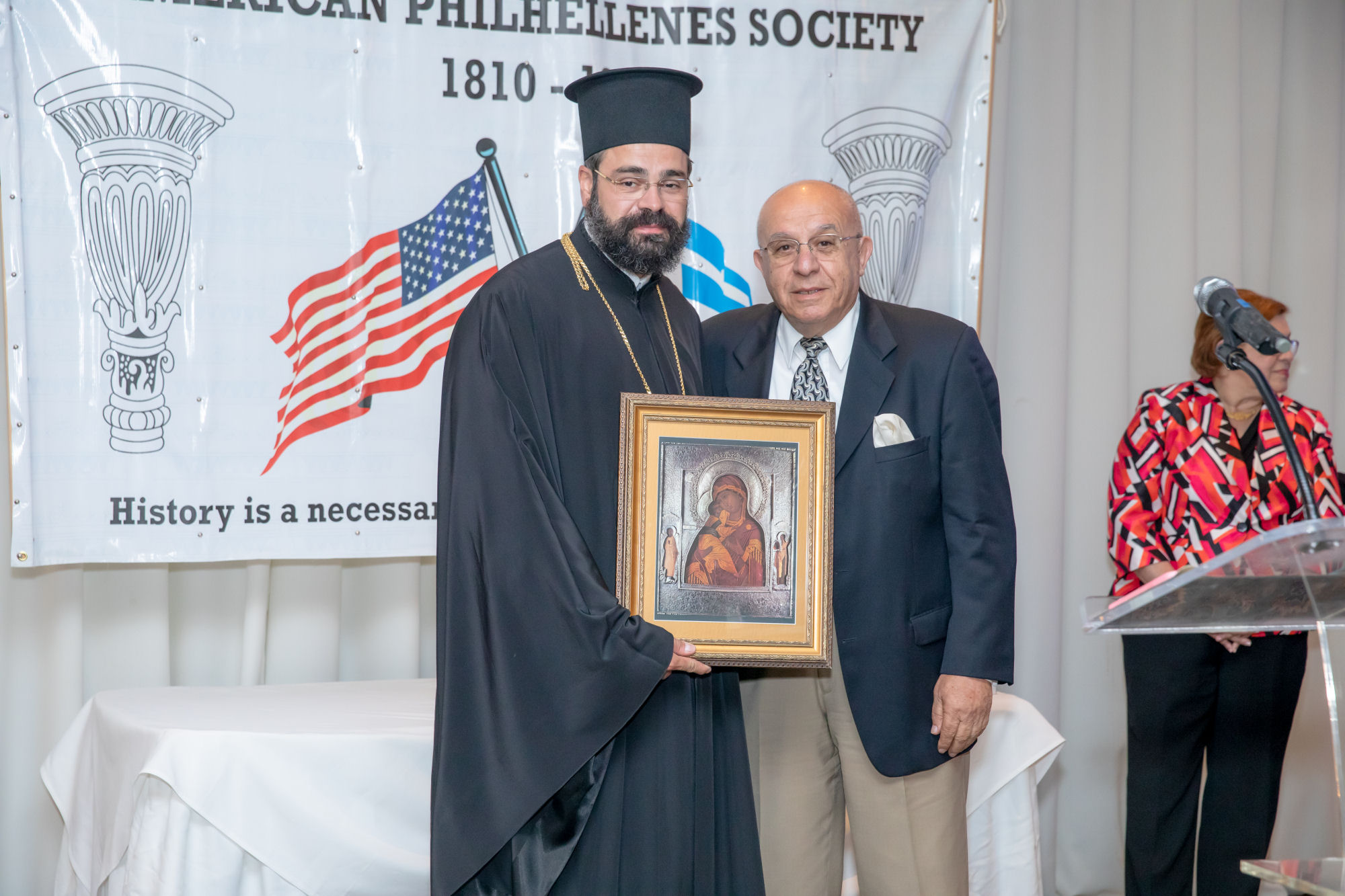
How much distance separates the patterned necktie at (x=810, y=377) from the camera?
2586mm

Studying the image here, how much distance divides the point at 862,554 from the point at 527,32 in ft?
7.07

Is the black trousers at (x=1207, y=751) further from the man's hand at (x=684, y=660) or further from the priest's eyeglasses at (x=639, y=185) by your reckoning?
the priest's eyeglasses at (x=639, y=185)

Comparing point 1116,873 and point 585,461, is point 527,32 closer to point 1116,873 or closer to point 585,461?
point 585,461

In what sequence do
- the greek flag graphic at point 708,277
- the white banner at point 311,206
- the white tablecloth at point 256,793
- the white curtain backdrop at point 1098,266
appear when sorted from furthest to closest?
the white curtain backdrop at point 1098,266, the greek flag graphic at point 708,277, the white banner at point 311,206, the white tablecloth at point 256,793

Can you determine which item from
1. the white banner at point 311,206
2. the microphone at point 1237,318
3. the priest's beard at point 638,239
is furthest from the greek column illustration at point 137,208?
the microphone at point 1237,318

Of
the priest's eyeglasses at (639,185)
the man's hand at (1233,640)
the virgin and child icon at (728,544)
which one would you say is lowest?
the man's hand at (1233,640)

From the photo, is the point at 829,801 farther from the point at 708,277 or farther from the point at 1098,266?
the point at 1098,266

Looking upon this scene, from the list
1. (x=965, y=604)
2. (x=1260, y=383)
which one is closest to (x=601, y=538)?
(x=965, y=604)

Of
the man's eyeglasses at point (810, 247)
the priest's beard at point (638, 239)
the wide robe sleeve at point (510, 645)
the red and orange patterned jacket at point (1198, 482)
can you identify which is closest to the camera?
the wide robe sleeve at point (510, 645)

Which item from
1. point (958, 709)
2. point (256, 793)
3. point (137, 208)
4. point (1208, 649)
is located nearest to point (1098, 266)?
point (1208, 649)

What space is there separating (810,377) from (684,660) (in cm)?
75

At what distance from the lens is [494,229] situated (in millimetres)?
3723

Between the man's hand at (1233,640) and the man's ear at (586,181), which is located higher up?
the man's ear at (586,181)

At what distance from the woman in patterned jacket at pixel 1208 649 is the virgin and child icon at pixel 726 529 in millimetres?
1768
